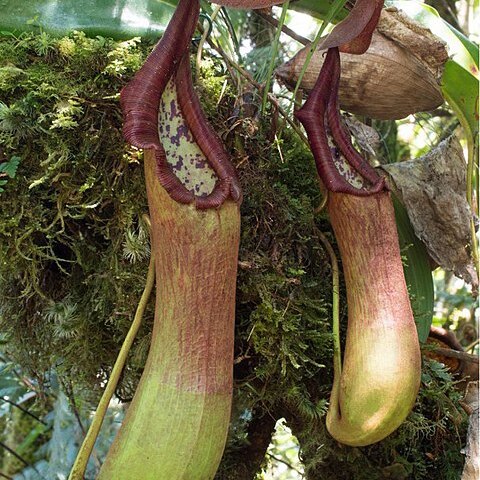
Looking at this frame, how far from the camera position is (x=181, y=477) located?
73cm

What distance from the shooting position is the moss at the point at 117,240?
939mm

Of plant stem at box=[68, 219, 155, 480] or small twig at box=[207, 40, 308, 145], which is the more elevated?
small twig at box=[207, 40, 308, 145]

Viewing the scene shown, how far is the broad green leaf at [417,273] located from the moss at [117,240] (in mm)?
115

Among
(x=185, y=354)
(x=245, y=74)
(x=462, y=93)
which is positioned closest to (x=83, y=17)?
(x=245, y=74)

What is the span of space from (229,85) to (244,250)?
328mm

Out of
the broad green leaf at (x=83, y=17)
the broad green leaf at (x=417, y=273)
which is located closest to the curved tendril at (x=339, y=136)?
the broad green leaf at (x=417, y=273)

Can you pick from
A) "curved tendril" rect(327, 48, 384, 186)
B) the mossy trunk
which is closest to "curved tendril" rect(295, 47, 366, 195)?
"curved tendril" rect(327, 48, 384, 186)

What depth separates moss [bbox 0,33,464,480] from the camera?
939 mm

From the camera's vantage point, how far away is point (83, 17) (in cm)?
103

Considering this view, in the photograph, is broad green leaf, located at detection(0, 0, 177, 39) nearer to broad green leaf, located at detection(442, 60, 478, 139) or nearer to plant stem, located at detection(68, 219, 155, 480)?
plant stem, located at detection(68, 219, 155, 480)

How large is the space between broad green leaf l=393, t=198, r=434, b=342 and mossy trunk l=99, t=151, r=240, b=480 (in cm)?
45

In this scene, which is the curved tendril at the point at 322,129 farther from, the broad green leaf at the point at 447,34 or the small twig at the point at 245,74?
the broad green leaf at the point at 447,34

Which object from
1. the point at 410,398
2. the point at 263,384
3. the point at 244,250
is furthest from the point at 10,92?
the point at 410,398

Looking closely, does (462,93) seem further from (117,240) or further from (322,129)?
(117,240)
